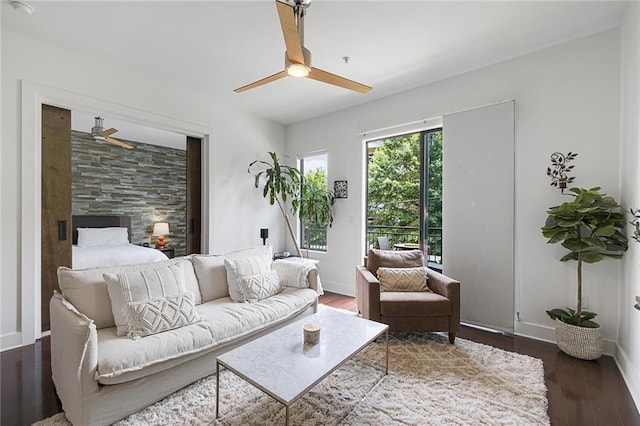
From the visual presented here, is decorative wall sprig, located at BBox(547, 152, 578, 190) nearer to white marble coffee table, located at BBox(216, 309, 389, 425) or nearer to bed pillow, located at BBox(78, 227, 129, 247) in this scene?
white marble coffee table, located at BBox(216, 309, 389, 425)

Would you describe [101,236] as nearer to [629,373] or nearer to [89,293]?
[89,293]

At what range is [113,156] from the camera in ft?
19.4

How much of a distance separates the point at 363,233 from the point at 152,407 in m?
3.30

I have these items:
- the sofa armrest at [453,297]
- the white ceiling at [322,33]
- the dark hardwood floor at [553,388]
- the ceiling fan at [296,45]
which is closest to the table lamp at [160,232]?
the dark hardwood floor at [553,388]

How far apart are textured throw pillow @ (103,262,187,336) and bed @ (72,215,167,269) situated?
2142mm

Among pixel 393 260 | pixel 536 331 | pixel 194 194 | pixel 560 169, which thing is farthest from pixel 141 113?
pixel 536 331

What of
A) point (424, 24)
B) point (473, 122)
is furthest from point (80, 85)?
point (473, 122)

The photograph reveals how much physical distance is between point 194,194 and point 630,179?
4840mm

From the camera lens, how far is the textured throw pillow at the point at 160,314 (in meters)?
1.99

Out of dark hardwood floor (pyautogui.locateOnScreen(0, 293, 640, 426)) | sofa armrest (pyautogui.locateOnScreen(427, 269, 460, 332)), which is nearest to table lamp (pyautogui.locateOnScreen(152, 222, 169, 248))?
dark hardwood floor (pyautogui.locateOnScreen(0, 293, 640, 426))

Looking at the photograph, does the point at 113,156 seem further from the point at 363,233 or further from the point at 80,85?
the point at 363,233

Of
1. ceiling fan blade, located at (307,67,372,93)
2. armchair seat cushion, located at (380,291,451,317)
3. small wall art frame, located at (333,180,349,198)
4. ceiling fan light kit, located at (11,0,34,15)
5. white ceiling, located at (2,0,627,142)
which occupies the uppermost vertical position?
white ceiling, located at (2,0,627,142)

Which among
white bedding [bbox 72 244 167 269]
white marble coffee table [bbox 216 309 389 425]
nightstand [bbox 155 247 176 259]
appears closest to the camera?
white marble coffee table [bbox 216 309 389 425]

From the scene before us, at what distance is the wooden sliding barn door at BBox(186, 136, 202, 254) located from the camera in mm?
4402
